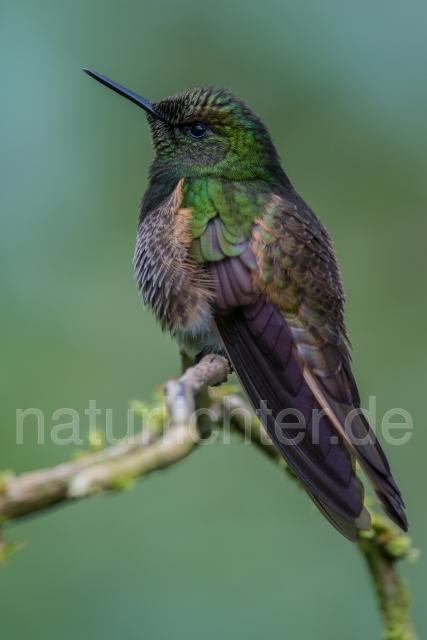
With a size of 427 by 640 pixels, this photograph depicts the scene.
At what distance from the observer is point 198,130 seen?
3670mm

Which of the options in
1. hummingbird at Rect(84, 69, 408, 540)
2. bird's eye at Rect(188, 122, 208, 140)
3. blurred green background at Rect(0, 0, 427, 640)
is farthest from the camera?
blurred green background at Rect(0, 0, 427, 640)

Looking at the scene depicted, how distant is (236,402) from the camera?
9.88 ft

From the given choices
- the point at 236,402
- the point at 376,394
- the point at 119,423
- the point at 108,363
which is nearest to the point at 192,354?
the point at 236,402

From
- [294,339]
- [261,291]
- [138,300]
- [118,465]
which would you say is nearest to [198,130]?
[261,291]

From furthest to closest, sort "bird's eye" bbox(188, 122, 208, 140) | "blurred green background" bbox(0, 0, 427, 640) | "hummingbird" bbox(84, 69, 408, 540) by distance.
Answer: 1. "blurred green background" bbox(0, 0, 427, 640)
2. "bird's eye" bbox(188, 122, 208, 140)
3. "hummingbird" bbox(84, 69, 408, 540)

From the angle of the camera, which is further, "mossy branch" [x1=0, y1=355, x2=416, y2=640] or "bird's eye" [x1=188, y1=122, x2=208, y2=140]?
"bird's eye" [x1=188, y1=122, x2=208, y2=140]

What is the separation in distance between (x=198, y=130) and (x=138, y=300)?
1747 millimetres

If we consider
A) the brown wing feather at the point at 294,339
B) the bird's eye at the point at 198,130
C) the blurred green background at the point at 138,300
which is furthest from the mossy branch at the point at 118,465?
the blurred green background at the point at 138,300

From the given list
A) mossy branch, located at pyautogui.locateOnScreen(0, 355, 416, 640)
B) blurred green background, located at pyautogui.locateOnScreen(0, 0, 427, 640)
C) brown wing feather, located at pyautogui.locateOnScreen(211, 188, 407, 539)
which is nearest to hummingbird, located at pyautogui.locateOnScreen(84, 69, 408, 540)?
brown wing feather, located at pyautogui.locateOnScreen(211, 188, 407, 539)

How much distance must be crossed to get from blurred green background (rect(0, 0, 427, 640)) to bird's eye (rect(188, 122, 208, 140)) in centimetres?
171

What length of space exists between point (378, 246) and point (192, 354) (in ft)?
9.14

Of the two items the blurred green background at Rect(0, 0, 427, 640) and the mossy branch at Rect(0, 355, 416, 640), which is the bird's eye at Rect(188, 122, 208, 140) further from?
the blurred green background at Rect(0, 0, 427, 640)

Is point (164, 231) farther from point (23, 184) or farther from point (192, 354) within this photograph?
point (23, 184)

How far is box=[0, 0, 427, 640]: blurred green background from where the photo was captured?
3.93 m
